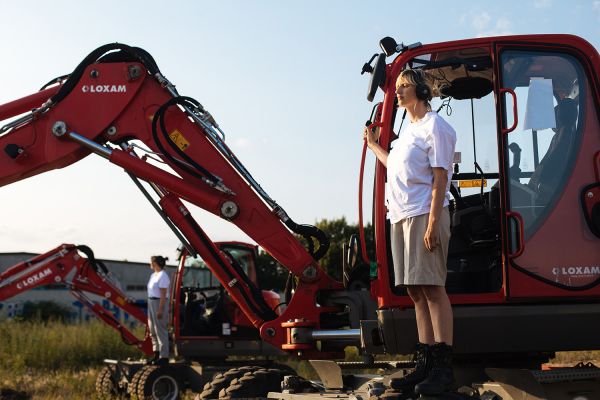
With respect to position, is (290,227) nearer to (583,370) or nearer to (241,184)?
(241,184)

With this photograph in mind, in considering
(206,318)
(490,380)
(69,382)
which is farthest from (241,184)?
→ (69,382)

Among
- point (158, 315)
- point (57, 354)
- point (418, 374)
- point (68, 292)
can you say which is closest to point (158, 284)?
point (158, 315)

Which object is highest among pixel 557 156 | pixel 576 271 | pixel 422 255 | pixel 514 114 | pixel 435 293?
pixel 514 114

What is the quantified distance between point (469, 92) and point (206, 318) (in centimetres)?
915

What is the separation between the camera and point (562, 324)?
5.91 meters

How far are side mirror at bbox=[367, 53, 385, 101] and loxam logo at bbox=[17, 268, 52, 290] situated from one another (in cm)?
1127

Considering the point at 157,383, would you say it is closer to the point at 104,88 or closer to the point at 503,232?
the point at 104,88

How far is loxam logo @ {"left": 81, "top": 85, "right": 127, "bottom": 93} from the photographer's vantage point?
7977 millimetres

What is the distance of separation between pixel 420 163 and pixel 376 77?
1044 mm

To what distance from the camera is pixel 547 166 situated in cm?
618

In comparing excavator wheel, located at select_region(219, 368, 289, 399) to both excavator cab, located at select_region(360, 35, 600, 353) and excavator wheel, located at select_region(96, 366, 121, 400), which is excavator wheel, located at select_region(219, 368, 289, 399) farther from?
excavator wheel, located at select_region(96, 366, 121, 400)

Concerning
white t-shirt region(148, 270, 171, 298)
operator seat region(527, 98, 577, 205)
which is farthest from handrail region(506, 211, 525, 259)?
white t-shirt region(148, 270, 171, 298)

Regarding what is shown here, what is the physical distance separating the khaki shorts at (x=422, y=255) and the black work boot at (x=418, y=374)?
43cm

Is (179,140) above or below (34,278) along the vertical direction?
above
